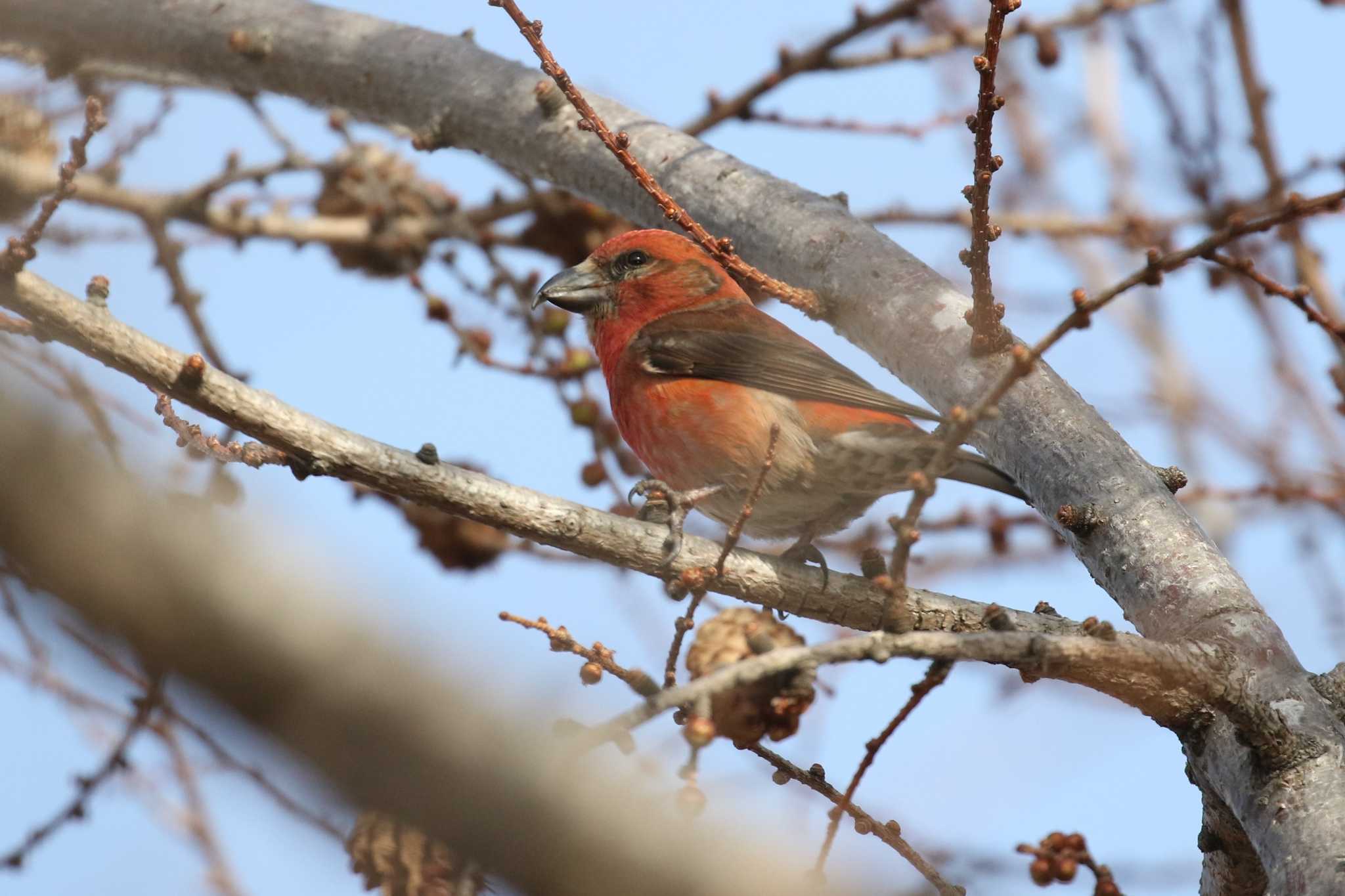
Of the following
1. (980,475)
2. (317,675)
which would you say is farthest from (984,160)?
(317,675)

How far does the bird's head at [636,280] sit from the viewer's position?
16.0 ft

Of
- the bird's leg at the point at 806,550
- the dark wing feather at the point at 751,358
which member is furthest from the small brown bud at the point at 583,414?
the bird's leg at the point at 806,550

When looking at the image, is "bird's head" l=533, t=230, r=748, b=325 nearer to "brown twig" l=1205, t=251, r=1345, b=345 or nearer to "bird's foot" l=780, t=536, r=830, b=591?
"bird's foot" l=780, t=536, r=830, b=591

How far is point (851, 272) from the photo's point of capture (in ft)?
11.4

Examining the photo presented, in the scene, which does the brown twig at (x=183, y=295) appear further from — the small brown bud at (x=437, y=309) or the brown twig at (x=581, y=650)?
the brown twig at (x=581, y=650)

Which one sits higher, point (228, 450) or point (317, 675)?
point (228, 450)

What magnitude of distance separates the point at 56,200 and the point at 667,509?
143cm

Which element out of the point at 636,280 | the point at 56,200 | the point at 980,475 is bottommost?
the point at 56,200

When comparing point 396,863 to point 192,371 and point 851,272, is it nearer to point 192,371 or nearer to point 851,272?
point 192,371

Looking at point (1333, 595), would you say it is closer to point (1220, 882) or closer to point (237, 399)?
point (1220, 882)

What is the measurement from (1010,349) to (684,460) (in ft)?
4.40

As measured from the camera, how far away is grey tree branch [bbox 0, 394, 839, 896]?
106 cm

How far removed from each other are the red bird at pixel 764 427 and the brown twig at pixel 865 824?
119 centimetres

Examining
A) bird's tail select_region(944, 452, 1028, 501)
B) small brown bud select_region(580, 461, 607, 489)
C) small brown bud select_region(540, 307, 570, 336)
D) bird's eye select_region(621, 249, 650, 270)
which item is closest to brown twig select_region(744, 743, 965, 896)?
bird's tail select_region(944, 452, 1028, 501)
